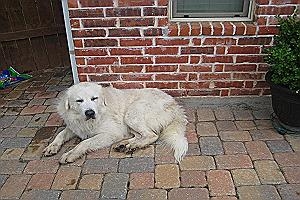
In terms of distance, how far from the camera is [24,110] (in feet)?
11.2

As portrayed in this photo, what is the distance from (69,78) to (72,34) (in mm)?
1294

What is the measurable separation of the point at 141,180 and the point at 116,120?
736mm

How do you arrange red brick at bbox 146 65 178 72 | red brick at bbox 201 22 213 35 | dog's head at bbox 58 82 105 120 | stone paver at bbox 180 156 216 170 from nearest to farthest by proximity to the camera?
1. stone paver at bbox 180 156 216 170
2. dog's head at bbox 58 82 105 120
3. red brick at bbox 201 22 213 35
4. red brick at bbox 146 65 178 72

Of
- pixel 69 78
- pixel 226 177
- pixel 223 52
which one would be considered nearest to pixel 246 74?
pixel 223 52

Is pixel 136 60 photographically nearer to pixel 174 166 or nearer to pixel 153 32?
pixel 153 32

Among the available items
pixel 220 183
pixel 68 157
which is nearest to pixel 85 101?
pixel 68 157

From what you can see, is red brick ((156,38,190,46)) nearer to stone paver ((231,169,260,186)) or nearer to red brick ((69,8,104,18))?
red brick ((69,8,104,18))

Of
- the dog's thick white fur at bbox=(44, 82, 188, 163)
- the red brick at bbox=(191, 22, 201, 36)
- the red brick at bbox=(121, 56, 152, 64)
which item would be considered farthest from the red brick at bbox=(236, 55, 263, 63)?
the red brick at bbox=(121, 56, 152, 64)

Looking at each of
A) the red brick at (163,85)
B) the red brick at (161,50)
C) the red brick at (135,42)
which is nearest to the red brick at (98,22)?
the red brick at (135,42)

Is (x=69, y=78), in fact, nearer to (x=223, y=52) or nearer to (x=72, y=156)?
(x=72, y=156)

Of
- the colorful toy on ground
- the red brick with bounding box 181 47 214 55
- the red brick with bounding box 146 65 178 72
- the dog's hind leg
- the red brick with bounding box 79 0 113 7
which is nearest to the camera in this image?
the dog's hind leg

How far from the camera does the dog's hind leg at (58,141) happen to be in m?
2.68

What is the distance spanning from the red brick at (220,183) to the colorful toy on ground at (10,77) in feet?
10.3

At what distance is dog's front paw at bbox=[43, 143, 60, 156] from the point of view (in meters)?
2.66
